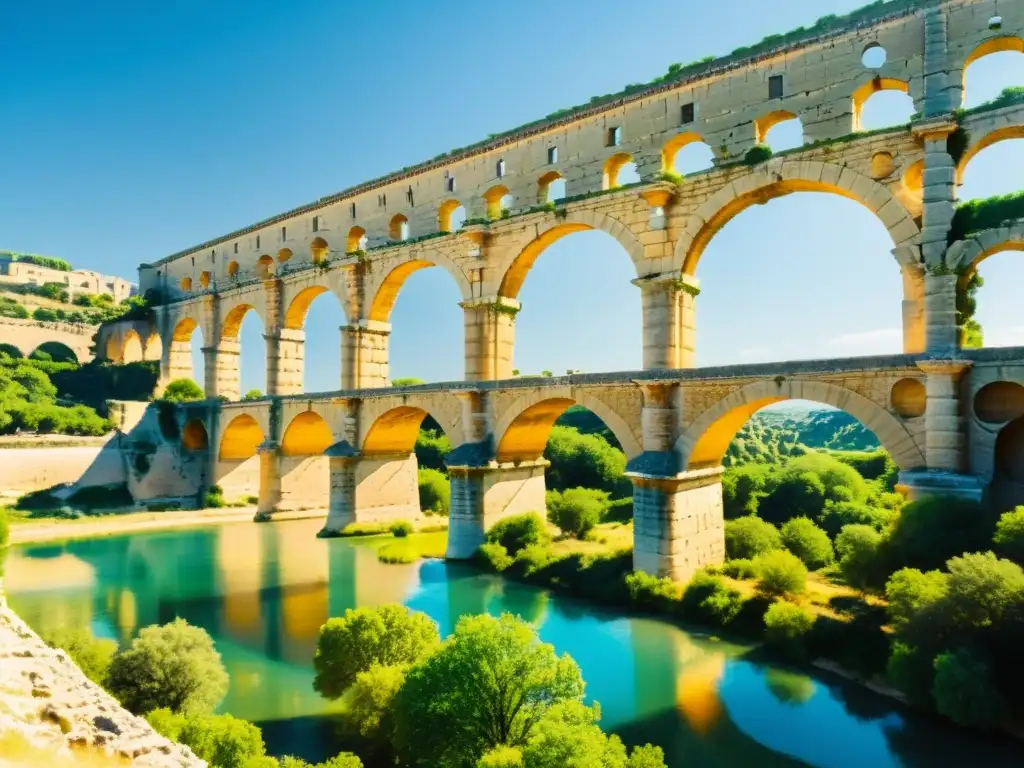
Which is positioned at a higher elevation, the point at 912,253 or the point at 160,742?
the point at 912,253

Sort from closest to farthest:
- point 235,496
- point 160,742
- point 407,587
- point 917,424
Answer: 1. point 160,742
2. point 917,424
3. point 407,587
4. point 235,496

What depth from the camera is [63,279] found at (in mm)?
73562

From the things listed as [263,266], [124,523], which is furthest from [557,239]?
[124,523]

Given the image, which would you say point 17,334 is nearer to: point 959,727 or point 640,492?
point 640,492

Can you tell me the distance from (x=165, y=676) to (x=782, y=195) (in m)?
16.3

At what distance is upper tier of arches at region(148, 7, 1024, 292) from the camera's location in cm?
1494

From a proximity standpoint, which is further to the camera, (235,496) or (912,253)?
(235,496)

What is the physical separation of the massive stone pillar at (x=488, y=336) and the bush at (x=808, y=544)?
9659 millimetres

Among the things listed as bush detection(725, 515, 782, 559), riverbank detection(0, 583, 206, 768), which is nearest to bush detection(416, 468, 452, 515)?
bush detection(725, 515, 782, 559)

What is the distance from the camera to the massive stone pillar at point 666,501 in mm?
16672

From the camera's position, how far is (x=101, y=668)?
1062cm

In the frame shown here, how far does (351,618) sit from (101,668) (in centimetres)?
379

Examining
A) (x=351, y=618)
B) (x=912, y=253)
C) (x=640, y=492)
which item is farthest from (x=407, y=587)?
(x=912, y=253)

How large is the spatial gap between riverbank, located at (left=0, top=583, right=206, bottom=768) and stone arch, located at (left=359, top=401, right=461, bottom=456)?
1926 centimetres
